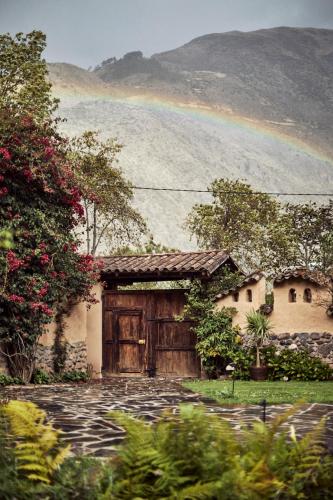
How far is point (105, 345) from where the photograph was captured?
1722 centimetres

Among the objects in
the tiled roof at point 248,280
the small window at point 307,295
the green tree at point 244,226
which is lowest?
the small window at point 307,295

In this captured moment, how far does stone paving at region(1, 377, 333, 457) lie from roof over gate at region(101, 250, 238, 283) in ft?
9.73

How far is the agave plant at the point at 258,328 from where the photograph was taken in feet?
50.2

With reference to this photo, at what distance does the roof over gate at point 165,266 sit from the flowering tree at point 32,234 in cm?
207

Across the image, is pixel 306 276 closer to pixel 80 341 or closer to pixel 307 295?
pixel 307 295

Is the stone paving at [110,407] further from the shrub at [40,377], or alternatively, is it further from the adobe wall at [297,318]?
the adobe wall at [297,318]

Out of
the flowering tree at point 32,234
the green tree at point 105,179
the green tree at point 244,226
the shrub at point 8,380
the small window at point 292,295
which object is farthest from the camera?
the green tree at point 244,226

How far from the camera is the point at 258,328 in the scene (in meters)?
15.3

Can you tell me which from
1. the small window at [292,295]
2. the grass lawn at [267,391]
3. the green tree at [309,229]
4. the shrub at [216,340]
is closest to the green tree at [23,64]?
the shrub at [216,340]

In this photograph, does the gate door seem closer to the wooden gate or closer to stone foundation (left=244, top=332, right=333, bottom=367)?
the wooden gate

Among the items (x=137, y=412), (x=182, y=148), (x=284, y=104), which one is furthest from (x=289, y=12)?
(x=137, y=412)

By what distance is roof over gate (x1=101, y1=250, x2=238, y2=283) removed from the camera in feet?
53.5

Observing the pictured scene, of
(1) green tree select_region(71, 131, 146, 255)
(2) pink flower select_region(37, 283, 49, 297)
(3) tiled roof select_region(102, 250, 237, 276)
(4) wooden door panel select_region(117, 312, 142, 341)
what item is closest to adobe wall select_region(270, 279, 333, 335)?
(3) tiled roof select_region(102, 250, 237, 276)

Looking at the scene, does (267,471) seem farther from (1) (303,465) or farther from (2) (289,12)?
(2) (289,12)
